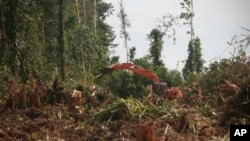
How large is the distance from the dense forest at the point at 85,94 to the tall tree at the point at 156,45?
17.4 ft

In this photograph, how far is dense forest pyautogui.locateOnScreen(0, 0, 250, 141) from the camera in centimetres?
732

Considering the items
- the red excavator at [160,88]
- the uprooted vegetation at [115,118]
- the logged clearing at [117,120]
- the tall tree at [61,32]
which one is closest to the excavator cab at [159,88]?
the red excavator at [160,88]

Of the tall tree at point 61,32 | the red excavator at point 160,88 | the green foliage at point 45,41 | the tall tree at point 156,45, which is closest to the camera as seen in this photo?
the red excavator at point 160,88

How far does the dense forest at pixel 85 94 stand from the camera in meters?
7.32

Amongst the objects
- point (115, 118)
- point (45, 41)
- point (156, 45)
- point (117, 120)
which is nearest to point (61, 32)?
point (45, 41)

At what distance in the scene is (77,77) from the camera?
28.1 m

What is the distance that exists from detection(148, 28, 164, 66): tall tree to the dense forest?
530 cm

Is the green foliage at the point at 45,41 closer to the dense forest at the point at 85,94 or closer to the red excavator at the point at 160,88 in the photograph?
the dense forest at the point at 85,94

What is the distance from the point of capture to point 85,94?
497 inches

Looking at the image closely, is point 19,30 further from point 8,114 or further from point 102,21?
point 102,21

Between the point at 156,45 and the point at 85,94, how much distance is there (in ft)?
81.4

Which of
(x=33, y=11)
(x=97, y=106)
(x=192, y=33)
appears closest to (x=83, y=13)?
(x=192, y=33)

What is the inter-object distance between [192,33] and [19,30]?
23888 mm

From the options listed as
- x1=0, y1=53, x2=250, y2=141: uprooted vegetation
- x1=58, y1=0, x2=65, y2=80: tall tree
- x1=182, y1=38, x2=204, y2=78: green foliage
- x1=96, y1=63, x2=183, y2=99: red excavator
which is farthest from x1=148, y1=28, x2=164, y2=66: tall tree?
x1=0, y1=53, x2=250, y2=141: uprooted vegetation
